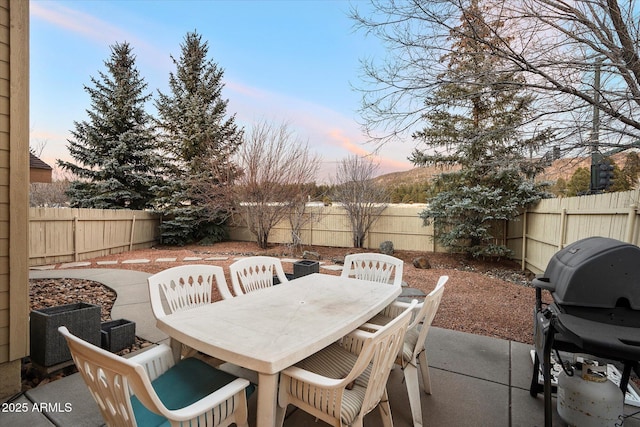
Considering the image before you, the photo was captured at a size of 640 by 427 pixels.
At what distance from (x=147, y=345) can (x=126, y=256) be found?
21.7ft

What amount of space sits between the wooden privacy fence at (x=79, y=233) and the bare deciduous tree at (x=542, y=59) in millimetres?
7662

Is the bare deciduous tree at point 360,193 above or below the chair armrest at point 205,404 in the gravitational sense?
above

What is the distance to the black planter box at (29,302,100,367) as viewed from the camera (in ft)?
7.47

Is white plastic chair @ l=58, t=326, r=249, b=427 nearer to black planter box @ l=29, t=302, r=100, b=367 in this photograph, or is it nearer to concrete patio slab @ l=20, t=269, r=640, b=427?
concrete patio slab @ l=20, t=269, r=640, b=427

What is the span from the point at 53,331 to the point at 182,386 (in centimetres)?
143

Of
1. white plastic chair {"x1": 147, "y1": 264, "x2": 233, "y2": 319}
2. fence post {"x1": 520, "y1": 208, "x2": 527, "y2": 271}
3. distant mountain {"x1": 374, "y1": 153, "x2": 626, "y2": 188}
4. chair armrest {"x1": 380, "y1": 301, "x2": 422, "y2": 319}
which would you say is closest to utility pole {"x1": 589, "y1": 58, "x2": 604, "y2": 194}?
distant mountain {"x1": 374, "y1": 153, "x2": 626, "y2": 188}

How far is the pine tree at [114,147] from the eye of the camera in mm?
11555

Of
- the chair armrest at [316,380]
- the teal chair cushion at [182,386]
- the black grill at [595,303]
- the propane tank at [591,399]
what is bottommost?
the propane tank at [591,399]

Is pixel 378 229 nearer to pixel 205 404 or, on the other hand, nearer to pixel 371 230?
pixel 371 230

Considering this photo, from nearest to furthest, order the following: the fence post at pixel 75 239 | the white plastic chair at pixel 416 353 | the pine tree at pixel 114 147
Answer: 1. the white plastic chair at pixel 416 353
2. the fence post at pixel 75 239
3. the pine tree at pixel 114 147

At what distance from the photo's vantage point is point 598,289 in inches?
65.4

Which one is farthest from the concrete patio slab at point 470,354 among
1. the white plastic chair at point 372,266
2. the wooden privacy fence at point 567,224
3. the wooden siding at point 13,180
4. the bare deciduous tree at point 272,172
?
the bare deciduous tree at point 272,172

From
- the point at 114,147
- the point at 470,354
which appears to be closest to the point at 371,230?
the point at 470,354

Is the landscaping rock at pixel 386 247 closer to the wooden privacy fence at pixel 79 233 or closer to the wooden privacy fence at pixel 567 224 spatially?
the wooden privacy fence at pixel 567 224
